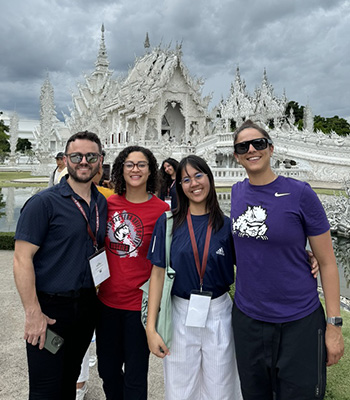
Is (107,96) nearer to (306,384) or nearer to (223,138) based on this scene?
(223,138)

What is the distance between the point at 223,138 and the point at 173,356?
24669 millimetres

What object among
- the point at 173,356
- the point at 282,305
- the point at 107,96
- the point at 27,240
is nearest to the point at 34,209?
the point at 27,240

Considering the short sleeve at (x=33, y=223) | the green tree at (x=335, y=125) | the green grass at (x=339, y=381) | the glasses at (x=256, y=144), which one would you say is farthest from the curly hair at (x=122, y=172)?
the green tree at (x=335, y=125)

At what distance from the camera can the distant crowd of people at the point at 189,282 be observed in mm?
1739

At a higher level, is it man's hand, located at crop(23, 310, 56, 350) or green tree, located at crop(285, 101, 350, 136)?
green tree, located at crop(285, 101, 350, 136)

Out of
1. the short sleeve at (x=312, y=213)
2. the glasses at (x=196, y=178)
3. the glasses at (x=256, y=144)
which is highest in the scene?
the glasses at (x=256, y=144)

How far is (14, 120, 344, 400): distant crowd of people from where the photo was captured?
1.74m

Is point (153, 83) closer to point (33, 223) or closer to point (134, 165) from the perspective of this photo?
point (134, 165)

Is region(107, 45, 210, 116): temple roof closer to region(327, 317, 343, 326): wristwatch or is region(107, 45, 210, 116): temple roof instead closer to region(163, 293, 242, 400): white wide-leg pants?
region(163, 293, 242, 400): white wide-leg pants

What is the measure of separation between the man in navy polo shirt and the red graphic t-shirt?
13 centimetres

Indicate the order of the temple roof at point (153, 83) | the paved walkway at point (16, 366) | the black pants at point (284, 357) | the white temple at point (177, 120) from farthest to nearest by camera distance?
the temple roof at point (153, 83) → the white temple at point (177, 120) → the paved walkway at point (16, 366) → the black pants at point (284, 357)

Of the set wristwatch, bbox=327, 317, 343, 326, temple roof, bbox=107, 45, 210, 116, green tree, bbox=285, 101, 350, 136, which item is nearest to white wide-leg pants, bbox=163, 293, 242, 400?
wristwatch, bbox=327, 317, 343, 326

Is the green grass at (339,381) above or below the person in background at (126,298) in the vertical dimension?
below

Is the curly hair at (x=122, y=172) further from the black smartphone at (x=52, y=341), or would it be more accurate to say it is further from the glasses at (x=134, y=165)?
the black smartphone at (x=52, y=341)
